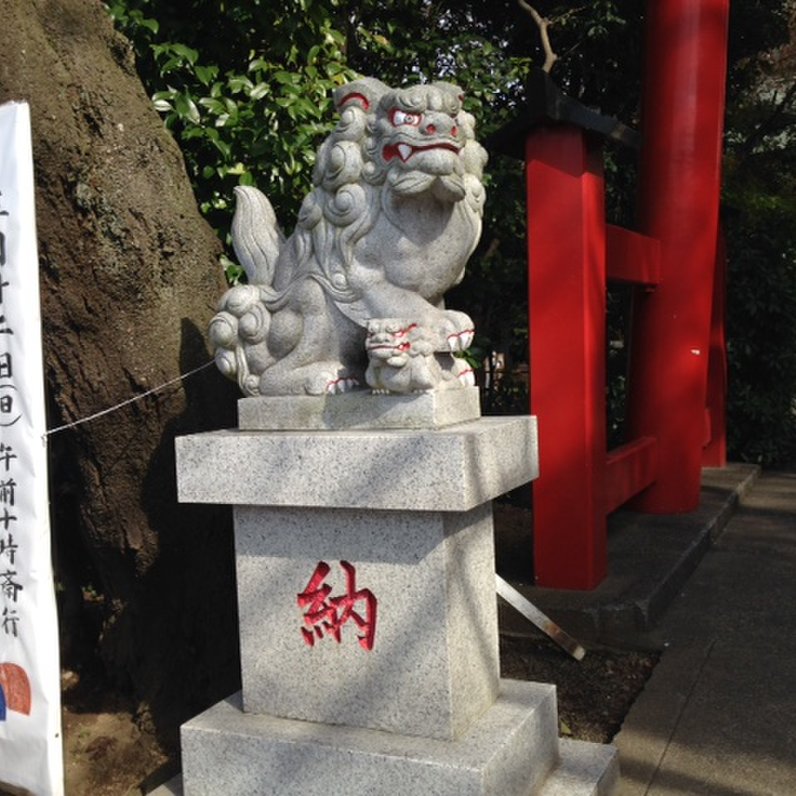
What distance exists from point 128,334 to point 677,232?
4044 mm

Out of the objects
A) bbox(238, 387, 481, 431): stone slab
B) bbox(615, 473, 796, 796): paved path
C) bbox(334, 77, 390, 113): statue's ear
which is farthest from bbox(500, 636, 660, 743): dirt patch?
bbox(334, 77, 390, 113): statue's ear

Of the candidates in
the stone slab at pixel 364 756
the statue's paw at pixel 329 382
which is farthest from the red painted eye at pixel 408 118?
the stone slab at pixel 364 756

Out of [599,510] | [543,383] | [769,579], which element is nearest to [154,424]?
[543,383]

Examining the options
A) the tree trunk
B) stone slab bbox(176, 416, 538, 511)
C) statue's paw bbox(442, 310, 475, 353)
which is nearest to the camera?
stone slab bbox(176, 416, 538, 511)

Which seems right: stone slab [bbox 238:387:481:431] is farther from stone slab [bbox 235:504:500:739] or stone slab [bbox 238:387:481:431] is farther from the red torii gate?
the red torii gate

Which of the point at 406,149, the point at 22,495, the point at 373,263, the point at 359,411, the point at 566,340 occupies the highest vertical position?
the point at 406,149

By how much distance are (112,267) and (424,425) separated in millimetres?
1490

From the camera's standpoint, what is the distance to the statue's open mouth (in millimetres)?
2506

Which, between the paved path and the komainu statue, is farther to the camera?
the paved path

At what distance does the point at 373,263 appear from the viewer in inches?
106

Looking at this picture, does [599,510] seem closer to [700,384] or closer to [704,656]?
[704,656]

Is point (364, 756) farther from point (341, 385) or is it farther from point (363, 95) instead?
point (363, 95)

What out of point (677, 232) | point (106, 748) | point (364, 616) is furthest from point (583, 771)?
point (677, 232)

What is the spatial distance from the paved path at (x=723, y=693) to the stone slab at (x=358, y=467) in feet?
4.04
